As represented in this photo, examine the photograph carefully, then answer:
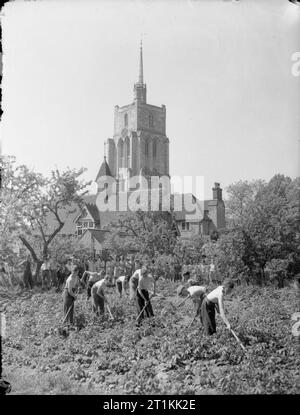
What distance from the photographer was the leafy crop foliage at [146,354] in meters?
6.15

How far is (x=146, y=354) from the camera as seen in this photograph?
7.58 m

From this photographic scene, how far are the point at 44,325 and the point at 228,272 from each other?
7.27 m

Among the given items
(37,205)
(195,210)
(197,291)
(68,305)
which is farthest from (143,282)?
(195,210)

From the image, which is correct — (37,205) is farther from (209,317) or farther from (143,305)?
(209,317)

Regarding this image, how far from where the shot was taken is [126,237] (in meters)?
17.7

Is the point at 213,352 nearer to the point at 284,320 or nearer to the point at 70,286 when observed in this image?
the point at 284,320

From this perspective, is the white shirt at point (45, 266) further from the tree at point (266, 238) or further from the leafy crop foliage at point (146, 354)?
the tree at point (266, 238)

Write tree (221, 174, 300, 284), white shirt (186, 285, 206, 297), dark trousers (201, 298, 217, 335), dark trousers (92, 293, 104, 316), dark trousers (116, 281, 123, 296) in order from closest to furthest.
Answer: dark trousers (201, 298, 217, 335) < white shirt (186, 285, 206, 297) < dark trousers (92, 293, 104, 316) < dark trousers (116, 281, 123, 296) < tree (221, 174, 300, 284)

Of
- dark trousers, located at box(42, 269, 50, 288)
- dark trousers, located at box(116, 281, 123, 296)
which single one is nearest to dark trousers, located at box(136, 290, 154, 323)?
dark trousers, located at box(42, 269, 50, 288)

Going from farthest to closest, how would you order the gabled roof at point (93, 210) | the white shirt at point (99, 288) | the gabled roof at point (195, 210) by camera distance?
the gabled roof at point (195, 210) → the gabled roof at point (93, 210) → the white shirt at point (99, 288)

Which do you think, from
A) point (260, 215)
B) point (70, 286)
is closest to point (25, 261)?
point (70, 286)

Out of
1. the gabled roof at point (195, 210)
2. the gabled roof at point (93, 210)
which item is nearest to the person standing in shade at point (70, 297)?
the gabled roof at point (93, 210)

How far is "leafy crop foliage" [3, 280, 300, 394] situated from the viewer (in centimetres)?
615

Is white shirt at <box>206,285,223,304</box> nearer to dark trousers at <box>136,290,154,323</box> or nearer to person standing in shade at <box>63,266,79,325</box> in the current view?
dark trousers at <box>136,290,154,323</box>
